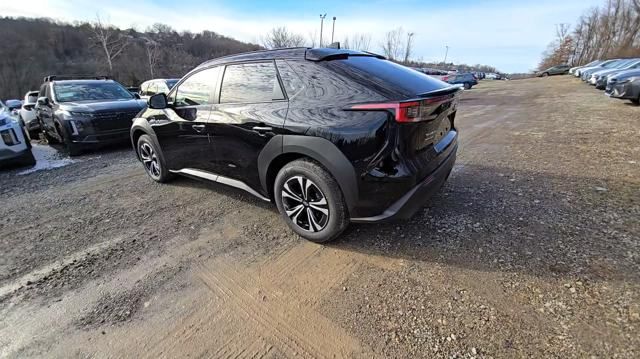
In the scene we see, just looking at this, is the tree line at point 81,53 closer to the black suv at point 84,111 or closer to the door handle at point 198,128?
the black suv at point 84,111

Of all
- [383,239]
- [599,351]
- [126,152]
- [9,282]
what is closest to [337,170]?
[383,239]

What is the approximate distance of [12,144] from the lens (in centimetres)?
550

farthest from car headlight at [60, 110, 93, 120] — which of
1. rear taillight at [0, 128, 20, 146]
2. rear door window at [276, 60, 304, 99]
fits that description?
rear door window at [276, 60, 304, 99]

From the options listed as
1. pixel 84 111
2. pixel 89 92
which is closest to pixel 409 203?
pixel 84 111

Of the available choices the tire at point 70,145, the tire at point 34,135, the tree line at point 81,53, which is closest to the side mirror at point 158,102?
the tire at point 70,145

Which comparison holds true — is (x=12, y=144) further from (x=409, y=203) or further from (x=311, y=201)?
(x=409, y=203)

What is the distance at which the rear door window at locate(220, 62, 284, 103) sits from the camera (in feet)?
9.64

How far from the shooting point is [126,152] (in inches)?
268

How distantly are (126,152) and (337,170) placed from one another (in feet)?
20.1

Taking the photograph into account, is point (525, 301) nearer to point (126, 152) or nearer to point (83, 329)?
point (83, 329)

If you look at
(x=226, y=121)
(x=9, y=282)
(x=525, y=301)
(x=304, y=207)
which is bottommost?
(x=9, y=282)

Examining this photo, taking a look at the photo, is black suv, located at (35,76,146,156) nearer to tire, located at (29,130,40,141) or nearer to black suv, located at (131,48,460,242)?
tire, located at (29,130,40,141)

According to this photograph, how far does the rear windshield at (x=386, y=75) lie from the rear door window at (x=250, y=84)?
0.58 metres

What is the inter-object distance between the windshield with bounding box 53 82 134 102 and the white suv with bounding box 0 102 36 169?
143cm
